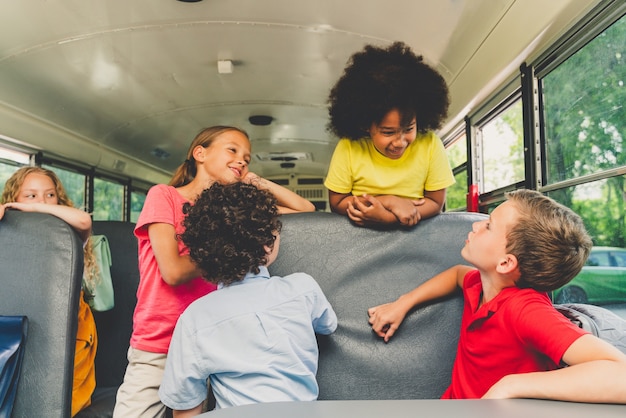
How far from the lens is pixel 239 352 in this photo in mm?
1335

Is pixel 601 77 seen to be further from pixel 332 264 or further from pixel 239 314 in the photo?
pixel 239 314

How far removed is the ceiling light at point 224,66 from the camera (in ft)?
11.7

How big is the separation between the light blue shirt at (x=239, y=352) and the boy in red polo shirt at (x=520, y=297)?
19.5 inches

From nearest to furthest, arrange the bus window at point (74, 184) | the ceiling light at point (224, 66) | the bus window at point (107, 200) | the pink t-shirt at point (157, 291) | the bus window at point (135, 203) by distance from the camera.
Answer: the pink t-shirt at point (157, 291), the ceiling light at point (224, 66), the bus window at point (74, 184), the bus window at point (107, 200), the bus window at point (135, 203)

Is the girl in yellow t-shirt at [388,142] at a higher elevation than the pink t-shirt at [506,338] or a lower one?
higher

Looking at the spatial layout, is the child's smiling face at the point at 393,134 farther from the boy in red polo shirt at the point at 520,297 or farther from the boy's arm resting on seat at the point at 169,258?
the boy's arm resting on seat at the point at 169,258

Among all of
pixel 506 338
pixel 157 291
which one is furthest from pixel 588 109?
pixel 157 291

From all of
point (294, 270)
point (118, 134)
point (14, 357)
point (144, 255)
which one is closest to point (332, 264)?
point (294, 270)

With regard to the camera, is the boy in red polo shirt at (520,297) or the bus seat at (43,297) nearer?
the boy in red polo shirt at (520,297)

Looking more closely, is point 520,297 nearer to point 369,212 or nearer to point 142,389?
point 369,212

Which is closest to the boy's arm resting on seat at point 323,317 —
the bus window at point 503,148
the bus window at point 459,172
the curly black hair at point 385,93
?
Result: the curly black hair at point 385,93

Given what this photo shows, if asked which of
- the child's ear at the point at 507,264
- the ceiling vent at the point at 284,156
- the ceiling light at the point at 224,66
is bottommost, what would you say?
the child's ear at the point at 507,264

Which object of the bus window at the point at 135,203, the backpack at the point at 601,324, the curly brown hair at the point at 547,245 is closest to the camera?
the curly brown hair at the point at 547,245

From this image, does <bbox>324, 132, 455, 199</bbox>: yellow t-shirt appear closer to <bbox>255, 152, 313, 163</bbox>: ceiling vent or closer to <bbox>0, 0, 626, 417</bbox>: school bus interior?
<bbox>0, 0, 626, 417</bbox>: school bus interior
